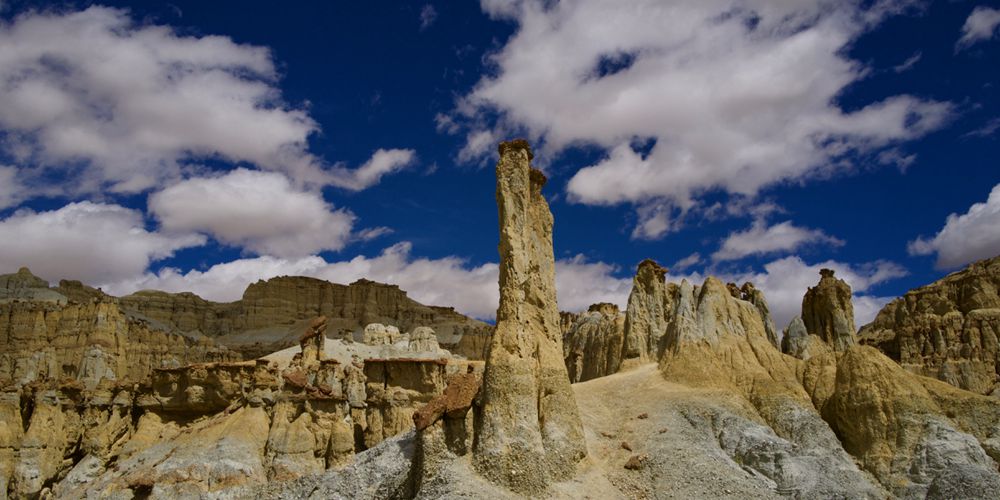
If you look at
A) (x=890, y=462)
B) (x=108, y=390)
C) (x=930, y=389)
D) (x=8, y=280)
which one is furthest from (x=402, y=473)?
(x=8, y=280)

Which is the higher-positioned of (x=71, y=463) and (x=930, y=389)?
(x=930, y=389)

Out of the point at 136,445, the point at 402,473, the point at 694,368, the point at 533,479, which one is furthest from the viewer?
the point at 136,445

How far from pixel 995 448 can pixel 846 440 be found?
6.16 metres

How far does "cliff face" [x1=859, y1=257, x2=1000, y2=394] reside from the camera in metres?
65.7

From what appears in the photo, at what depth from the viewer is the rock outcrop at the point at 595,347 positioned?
59719 millimetres

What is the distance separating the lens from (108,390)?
5362cm

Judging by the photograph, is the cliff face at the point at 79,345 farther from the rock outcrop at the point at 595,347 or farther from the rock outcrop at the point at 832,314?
the rock outcrop at the point at 832,314

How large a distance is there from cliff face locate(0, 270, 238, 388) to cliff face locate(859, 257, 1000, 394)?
228 ft

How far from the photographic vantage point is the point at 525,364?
32.2 meters

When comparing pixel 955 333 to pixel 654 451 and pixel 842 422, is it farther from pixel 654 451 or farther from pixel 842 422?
pixel 654 451

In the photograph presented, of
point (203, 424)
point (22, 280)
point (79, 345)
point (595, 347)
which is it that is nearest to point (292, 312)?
point (22, 280)

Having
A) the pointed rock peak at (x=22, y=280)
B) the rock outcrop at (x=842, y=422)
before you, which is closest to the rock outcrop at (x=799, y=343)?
the rock outcrop at (x=842, y=422)

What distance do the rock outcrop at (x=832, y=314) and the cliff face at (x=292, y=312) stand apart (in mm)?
78114

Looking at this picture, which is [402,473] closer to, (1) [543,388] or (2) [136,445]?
(1) [543,388]
